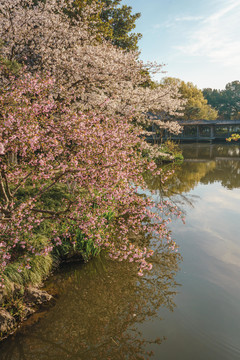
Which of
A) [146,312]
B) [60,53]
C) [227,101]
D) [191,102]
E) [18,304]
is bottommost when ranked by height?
[146,312]

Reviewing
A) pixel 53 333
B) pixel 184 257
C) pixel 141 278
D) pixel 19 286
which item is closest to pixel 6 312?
pixel 19 286

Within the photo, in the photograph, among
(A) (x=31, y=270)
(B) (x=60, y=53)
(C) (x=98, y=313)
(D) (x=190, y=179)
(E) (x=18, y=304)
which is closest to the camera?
(E) (x=18, y=304)

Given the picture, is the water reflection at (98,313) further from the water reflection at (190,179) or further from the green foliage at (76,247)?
the water reflection at (190,179)

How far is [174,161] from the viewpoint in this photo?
28.3 metres

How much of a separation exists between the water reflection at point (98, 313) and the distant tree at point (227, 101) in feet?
333

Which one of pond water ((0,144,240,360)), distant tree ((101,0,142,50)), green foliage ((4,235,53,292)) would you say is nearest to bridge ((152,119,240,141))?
distant tree ((101,0,142,50))

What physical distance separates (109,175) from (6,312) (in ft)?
12.2

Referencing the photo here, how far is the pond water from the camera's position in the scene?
15.4ft

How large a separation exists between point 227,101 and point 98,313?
108312 mm

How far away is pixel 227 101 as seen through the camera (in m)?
98.7

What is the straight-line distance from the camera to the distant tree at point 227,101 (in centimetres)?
9831

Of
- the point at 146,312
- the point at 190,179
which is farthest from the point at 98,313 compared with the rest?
the point at 190,179

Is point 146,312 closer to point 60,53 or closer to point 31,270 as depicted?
point 31,270

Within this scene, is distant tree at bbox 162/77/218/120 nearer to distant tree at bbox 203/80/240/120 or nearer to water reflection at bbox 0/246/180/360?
distant tree at bbox 203/80/240/120
